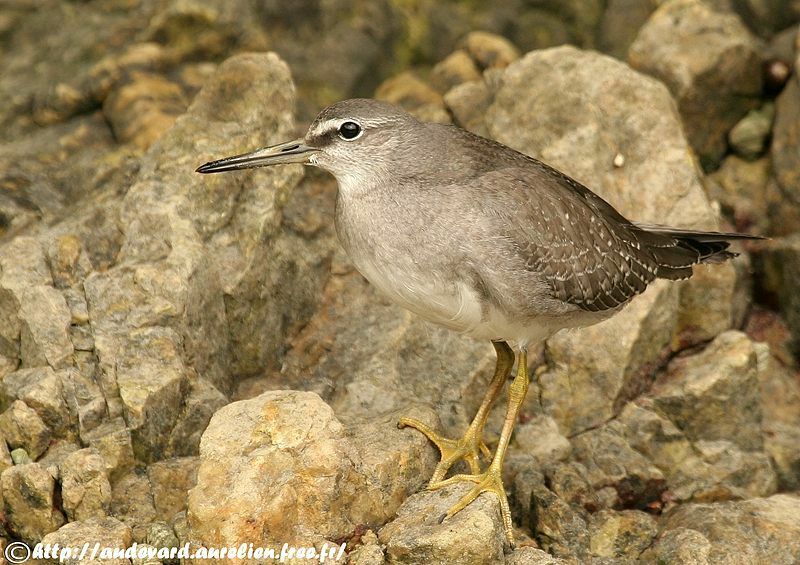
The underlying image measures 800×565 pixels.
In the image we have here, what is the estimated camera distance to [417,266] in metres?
6.79

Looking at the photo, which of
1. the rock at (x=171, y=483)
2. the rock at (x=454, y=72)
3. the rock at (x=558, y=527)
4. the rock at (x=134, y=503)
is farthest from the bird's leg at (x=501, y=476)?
the rock at (x=454, y=72)

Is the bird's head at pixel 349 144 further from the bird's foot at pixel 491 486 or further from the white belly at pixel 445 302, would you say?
the bird's foot at pixel 491 486

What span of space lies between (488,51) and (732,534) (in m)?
6.53

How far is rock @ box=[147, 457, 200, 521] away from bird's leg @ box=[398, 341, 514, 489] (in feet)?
5.01

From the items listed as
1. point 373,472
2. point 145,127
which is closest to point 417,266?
point 373,472

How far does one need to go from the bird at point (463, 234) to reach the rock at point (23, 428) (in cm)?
208

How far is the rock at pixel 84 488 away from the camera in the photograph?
7.03m

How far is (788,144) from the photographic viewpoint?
10.8m

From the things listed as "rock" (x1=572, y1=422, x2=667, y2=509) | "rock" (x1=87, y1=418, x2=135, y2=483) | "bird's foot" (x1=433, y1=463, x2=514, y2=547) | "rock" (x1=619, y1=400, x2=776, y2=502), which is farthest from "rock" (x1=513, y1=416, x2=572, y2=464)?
"rock" (x1=87, y1=418, x2=135, y2=483)

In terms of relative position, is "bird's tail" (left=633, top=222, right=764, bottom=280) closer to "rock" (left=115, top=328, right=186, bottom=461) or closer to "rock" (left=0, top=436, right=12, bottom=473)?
"rock" (left=115, top=328, right=186, bottom=461)

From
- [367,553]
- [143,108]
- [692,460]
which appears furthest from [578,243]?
[143,108]

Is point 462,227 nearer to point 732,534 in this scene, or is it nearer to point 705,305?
point 732,534

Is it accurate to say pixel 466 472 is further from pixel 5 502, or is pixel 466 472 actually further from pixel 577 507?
pixel 5 502

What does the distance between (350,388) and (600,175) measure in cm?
314
